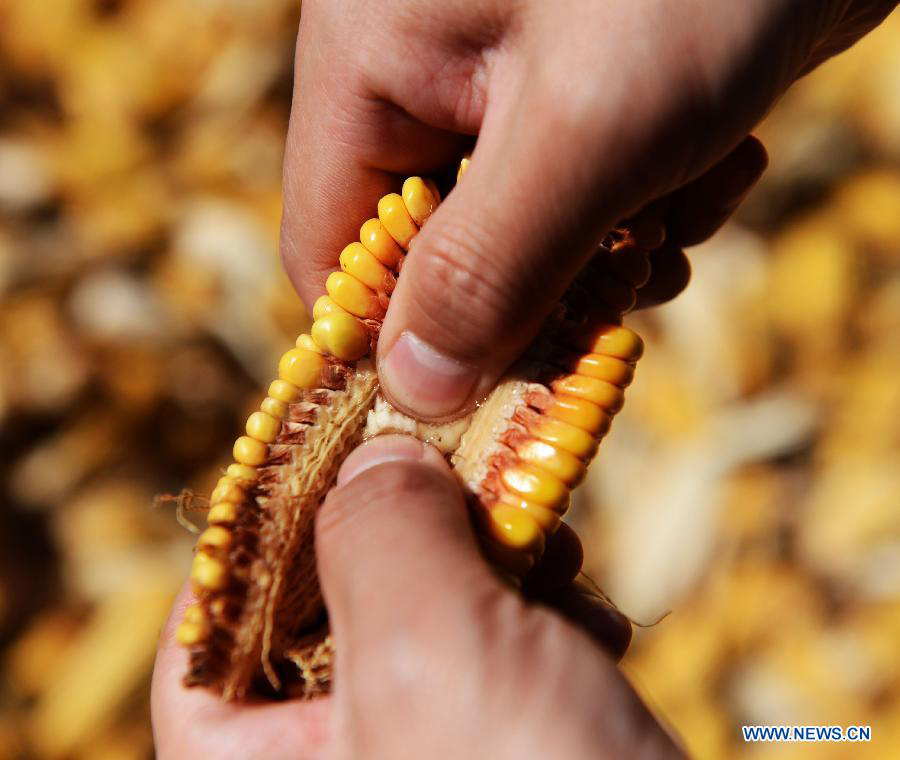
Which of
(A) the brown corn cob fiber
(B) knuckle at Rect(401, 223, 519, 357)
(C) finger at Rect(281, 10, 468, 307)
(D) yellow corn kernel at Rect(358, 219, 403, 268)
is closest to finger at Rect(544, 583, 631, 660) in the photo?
(A) the brown corn cob fiber

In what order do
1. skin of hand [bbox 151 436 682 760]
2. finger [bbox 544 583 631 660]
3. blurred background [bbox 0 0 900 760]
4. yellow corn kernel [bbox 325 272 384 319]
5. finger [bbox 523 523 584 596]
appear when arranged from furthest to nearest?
blurred background [bbox 0 0 900 760] → finger [bbox 523 523 584 596] → finger [bbox 544 583 631 660] → yellow corn kernel [bbox 325 272 384 319] → skin of hand [bbox 151 436 682 760]

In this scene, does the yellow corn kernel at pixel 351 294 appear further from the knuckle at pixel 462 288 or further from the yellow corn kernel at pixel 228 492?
the yellow corn kernel at pixel 228 492

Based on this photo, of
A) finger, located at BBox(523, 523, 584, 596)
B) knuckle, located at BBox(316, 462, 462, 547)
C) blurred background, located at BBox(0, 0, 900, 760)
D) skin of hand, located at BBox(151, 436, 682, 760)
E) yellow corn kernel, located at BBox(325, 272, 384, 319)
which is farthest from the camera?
blurred background, located at BBox(0, 0, 900, 760)

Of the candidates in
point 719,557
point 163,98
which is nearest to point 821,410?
point 719,557

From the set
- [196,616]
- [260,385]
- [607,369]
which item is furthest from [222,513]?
[260,385]

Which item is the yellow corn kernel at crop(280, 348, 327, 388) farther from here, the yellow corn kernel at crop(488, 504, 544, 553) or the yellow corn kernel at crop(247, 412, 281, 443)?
the yellow corn kernel at crop(488, 504, 544, 553)

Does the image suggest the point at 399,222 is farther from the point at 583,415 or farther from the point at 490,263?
the point at 583,415
